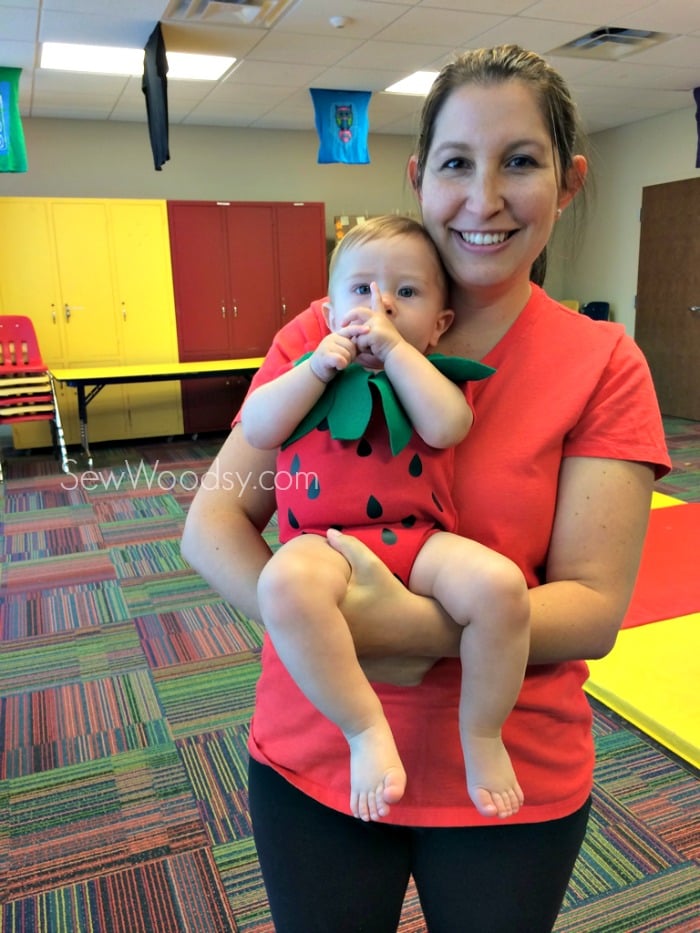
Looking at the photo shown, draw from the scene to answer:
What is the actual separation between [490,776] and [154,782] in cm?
173

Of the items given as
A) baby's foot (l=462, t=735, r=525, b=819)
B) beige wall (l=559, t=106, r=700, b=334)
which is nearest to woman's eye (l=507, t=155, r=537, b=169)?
baby's foot (l=462, t=735, r=525, b=819)

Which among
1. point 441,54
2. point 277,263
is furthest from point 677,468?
point 277,263

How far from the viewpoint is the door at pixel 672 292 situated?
7.11 metres

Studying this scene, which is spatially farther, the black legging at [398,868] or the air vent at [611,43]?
the air vent at [611,43]

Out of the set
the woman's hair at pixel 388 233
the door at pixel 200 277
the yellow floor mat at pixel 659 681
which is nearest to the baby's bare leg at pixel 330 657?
the woman's hair at pixel 388 233

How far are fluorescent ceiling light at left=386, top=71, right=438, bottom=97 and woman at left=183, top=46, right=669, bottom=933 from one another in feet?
17.9

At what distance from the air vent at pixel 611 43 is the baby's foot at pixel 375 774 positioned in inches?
208

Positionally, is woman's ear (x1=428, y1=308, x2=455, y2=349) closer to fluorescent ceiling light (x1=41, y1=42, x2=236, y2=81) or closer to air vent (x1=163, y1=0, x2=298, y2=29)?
air vent (x1=163, y1=0, x2=298, y2=29)

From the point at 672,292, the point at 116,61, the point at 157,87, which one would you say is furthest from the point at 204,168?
the point at 672,292

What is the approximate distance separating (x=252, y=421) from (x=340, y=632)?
0.90 feet

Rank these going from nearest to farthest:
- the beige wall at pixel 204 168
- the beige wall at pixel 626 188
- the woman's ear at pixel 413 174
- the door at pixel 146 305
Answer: the woman's ear at pixel 413 174 → the door at pixel 146 305 → the beige wall at pixel 204 168 → the beige wall at pixel 626 188

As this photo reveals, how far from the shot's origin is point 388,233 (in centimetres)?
94

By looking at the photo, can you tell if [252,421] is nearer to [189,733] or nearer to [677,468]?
[189,733]

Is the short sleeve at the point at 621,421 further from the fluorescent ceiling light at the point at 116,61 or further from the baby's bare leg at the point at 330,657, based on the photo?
the fluorescent ceiling light at the point at 116,61
